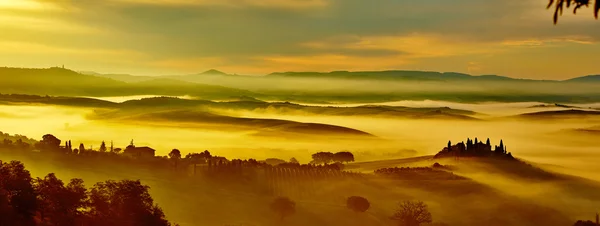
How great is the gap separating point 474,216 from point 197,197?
75.4m

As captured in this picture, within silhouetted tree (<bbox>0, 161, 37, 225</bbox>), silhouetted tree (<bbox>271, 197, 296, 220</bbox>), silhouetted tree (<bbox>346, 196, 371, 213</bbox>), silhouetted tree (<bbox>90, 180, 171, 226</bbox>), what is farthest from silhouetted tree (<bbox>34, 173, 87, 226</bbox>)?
silhouetted tree (<bbox>346, 196, 371, 213</bbox>)

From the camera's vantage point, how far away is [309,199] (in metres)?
189

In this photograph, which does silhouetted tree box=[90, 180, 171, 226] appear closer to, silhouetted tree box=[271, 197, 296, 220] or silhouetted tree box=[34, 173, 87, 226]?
silhouetted tree box=[34, 173, 87, 226]

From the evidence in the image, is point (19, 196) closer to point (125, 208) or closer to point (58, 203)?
point (58, 203)

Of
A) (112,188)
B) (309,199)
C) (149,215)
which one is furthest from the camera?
(309,199)

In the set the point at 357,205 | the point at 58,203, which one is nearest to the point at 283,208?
the point at 357,205

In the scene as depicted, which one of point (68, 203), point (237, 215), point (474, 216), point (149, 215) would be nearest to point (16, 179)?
point (68, 203)

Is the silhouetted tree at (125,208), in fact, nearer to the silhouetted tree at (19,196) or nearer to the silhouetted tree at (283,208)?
the silhouetted tree at (19,196)

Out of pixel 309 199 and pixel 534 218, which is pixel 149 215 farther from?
pixel 534 218

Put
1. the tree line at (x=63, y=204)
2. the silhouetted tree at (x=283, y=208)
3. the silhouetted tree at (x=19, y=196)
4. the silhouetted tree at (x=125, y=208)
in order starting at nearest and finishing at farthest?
the silhouetted tree at (x=19, y=196) → the tree line at (x=63, y=204) → the silhouetted tree at (x=125, y=208) → the silhouetted tree at (x=283, y=208)

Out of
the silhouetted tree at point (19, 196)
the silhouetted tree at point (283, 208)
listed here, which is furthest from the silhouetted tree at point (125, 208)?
Result: the silhouetted tree at point (283, 208)

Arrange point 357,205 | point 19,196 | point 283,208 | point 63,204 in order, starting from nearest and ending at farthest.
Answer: point 19,196, point 63,204, point 283,208, point 357,205

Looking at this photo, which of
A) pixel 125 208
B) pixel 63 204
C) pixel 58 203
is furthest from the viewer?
pixel 125 208

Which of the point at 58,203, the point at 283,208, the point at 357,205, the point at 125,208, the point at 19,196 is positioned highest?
the point at 19,196
